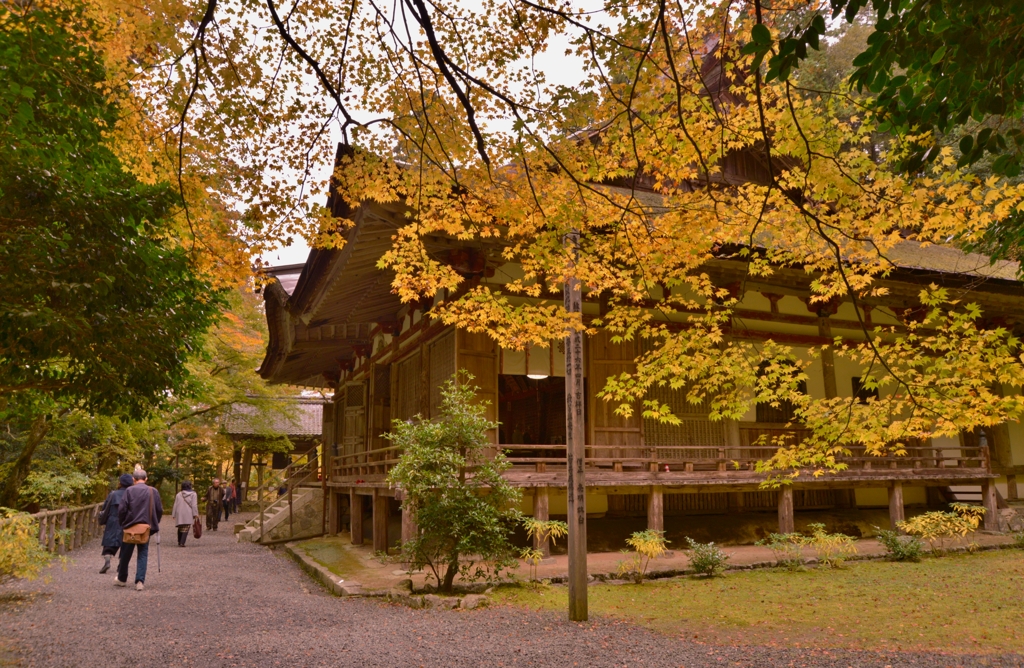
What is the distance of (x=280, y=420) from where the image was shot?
1286 inches

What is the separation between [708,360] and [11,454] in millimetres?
16880

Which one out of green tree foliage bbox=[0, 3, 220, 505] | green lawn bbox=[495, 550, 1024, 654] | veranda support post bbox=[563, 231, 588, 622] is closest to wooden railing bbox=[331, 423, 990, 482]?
green lawn bbox=[495, 550, 1024, 654]

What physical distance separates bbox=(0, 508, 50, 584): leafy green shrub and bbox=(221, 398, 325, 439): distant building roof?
14573mm

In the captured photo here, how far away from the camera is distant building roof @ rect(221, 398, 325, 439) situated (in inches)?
944

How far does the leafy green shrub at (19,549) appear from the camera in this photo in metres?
7.91

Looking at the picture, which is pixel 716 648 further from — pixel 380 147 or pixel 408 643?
pixel 380 147

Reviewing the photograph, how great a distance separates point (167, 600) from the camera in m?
8.73

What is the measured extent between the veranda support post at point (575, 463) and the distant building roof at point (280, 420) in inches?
685

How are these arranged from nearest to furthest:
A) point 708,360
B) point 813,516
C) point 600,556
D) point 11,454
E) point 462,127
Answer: point 462,127 < point 708,360 < point 600,556 < point 813,516 < point 11,454

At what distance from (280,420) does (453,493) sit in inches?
1033

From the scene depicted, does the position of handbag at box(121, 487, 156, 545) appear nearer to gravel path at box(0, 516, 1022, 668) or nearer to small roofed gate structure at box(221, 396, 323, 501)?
gravel path at box(0, 516, 1022, 668)

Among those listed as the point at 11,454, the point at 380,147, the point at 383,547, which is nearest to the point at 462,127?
the point at 380,147

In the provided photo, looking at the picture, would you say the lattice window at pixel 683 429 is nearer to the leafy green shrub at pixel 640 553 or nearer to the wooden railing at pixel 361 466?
the leafy green shrub at pixel 640 553

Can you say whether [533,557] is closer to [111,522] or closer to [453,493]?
[453,493]
